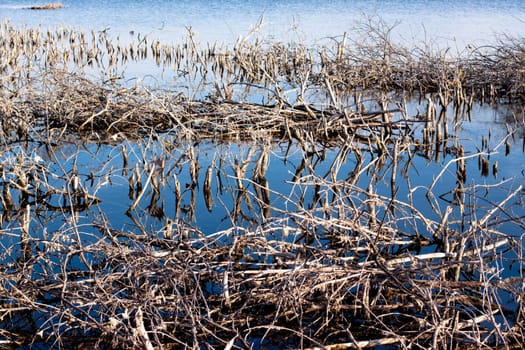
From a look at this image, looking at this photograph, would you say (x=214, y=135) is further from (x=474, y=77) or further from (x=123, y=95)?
(x=474, y=77)

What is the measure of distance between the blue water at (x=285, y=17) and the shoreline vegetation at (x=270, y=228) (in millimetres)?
3500

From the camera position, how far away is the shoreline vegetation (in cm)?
369

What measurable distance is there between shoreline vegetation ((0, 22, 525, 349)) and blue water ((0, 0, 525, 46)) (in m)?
3.50

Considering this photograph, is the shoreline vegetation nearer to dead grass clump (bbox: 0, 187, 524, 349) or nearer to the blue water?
dead grass clump (bbox: 0, 187, 524, 349)

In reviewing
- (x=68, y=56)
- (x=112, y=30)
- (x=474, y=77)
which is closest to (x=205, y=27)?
(x=112, y=30)

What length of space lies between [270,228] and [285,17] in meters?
20.2

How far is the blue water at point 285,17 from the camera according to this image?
17672 millimetres

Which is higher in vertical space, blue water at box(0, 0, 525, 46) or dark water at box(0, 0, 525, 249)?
dark water at box(0, 0, 525, 249)

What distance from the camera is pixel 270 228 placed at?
4332mm

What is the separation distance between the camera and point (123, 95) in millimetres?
8562

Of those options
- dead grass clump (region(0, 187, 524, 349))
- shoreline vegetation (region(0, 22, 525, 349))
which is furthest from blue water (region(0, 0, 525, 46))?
dead grass clump (region(0, 187, 524, 349))

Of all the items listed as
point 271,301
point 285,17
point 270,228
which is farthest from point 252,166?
point 285,17

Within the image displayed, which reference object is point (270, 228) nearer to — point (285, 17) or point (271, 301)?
point (271, 301)

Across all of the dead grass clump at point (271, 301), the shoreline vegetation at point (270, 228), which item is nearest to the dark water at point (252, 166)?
the shoreline vegetation at point (270, 228)
